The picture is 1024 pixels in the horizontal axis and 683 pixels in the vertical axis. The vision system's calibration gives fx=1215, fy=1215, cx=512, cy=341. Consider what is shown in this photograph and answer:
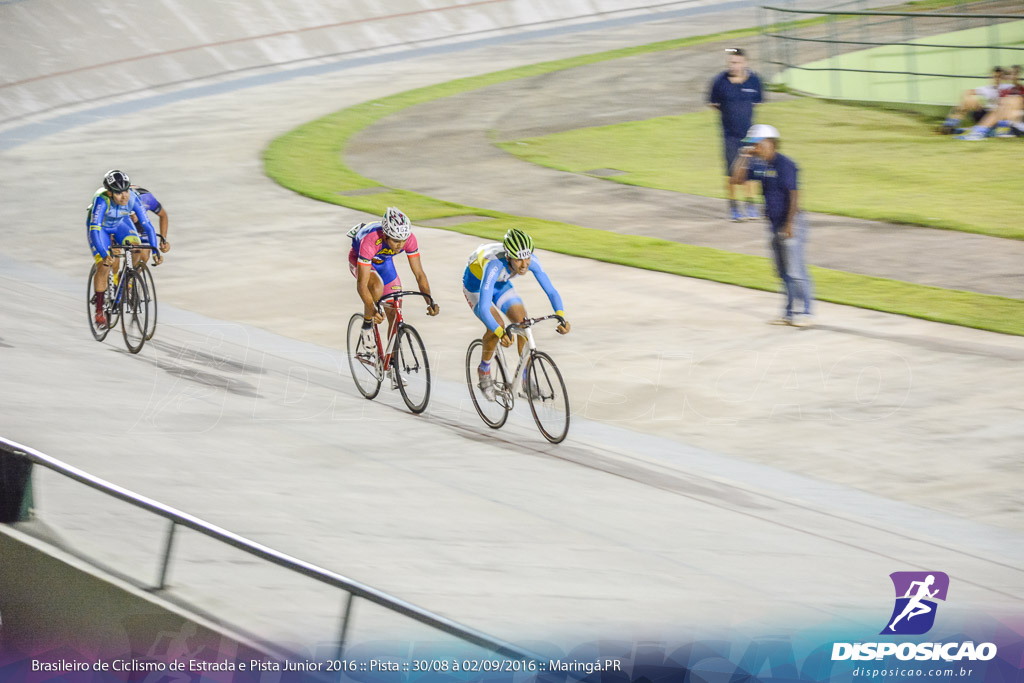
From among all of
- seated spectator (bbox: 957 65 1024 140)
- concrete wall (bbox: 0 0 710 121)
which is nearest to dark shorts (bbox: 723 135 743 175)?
seated spectator (bbox: 957 65 1024 140)

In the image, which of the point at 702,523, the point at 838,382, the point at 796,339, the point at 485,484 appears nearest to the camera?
the point at 702,523

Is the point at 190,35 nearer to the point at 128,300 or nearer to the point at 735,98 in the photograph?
the point at 735,98

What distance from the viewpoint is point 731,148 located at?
1453 cm

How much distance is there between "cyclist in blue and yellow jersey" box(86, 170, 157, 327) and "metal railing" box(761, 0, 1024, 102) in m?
12.8

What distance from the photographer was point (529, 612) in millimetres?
5754

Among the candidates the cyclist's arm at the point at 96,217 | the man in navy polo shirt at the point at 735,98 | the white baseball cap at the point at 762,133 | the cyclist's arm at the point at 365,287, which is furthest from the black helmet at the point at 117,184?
the man in navy polo shirt at the point at 735,98

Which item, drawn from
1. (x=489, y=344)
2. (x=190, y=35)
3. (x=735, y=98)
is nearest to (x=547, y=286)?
(x=489, y=344)

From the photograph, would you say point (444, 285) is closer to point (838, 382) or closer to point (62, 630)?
point (838, 382)

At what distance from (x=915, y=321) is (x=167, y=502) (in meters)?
6.55

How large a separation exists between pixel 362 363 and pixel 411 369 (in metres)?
0.54

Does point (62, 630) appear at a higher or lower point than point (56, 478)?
lower

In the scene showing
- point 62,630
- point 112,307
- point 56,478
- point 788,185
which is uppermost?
point 788,185

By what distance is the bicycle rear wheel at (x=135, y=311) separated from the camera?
1060 cm

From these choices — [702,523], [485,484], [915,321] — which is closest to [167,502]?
[485,484]
